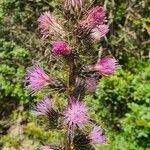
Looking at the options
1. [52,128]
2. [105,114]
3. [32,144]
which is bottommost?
[32,144]

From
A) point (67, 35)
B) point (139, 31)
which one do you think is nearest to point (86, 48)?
point (67, 35)

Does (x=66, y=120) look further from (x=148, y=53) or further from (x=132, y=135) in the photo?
(x=148, y=53)

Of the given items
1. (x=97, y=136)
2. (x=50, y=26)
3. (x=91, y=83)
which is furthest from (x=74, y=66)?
(x=97, y=136)

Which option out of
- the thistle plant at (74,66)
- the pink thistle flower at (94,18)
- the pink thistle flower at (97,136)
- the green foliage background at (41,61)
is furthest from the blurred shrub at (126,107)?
the pink thistle flower at (94,18)

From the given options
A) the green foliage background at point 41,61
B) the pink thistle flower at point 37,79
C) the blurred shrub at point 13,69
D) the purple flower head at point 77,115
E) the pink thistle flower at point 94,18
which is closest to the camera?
the pink thistle flower at point 94,18

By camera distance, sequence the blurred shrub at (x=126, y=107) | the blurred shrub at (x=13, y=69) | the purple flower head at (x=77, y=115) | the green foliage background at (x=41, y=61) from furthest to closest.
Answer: the blurred shrub at (x=13, y=69) → the green foliage background at (x=41, y=61) → the blurred shrub at (x=126, y=107) → the purple flower head at (x=77, y=115)

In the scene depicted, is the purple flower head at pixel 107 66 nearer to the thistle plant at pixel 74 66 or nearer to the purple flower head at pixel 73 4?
the thistle plant at pixel 74 66
